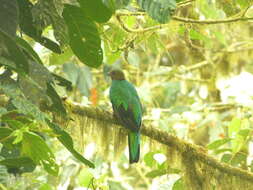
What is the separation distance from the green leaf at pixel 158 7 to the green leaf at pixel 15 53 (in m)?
0.54

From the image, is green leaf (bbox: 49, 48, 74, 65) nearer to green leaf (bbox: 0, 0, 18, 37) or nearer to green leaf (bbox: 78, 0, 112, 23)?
green leaf (bbox: 78, 0, 112, 23)

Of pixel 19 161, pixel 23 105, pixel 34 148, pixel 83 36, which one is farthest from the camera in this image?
pixel 83 36

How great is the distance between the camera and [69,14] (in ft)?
6.79

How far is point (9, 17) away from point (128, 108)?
2.64 metres

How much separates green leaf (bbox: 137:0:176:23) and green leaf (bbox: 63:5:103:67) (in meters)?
0.25

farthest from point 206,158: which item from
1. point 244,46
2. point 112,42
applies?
point 244,46

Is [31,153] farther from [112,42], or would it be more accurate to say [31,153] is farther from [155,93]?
[155,93]

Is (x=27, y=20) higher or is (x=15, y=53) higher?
(x=27, y=20)

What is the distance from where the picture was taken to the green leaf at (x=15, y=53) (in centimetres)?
150

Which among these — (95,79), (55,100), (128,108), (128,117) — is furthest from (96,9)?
(95,79)

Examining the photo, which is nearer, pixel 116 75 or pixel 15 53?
pixel 15 53

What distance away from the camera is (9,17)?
5.37 feet

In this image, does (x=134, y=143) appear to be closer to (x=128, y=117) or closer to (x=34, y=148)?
(x=128, y=117)

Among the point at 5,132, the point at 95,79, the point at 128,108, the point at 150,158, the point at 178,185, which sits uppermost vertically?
the point at 95,79
